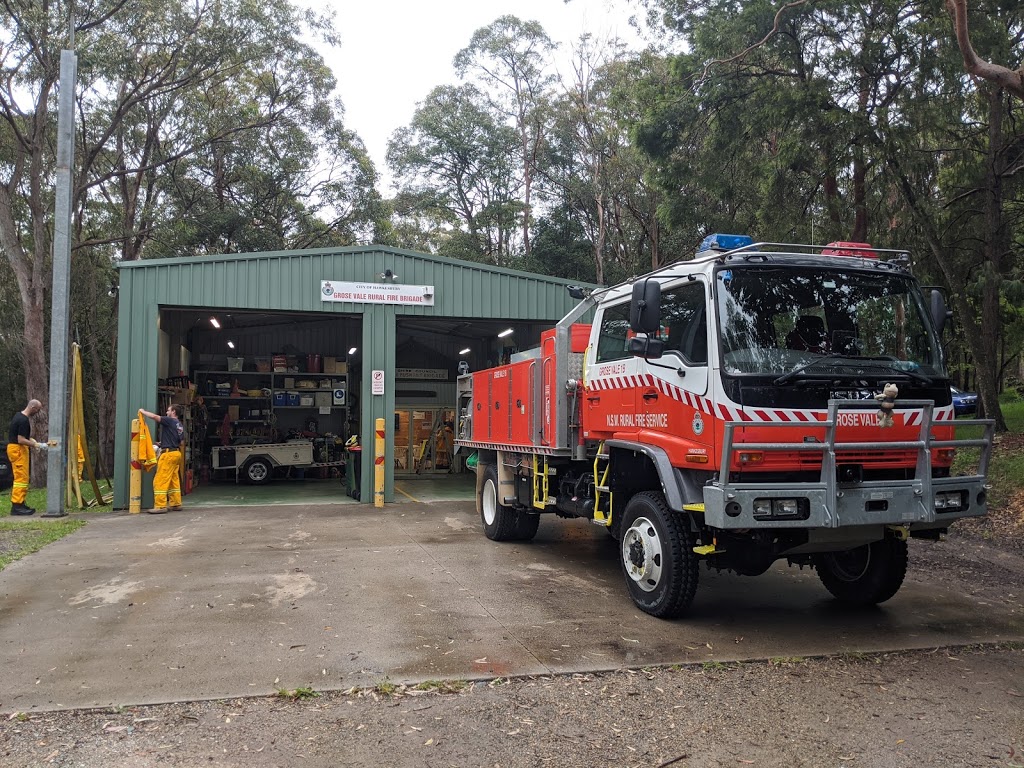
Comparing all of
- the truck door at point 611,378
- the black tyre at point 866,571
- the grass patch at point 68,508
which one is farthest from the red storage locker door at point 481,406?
the grass patch at point 68,508

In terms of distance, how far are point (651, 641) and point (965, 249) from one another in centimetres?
1350

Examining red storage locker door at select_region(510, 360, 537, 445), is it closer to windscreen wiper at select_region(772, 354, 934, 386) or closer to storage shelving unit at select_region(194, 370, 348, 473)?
windscreen wiper at select_region(772, 354, 934, 386)

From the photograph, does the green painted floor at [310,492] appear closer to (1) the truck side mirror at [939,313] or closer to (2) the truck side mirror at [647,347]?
(2) the truck side mirror at [647,347]

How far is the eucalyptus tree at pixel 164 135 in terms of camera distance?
17.7 m

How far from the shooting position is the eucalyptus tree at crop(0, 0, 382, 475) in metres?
17.7

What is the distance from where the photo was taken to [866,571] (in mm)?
6355

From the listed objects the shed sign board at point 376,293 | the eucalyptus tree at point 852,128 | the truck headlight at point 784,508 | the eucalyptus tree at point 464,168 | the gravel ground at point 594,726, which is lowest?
the gravel ground at point 594,726

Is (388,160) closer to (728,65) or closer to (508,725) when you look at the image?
(728,65)

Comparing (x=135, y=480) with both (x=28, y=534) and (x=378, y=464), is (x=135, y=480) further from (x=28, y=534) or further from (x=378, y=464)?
(x=378, y=464)

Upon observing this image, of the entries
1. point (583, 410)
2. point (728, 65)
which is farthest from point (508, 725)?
point (728, 65)

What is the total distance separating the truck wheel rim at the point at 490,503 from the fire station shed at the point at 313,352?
161 inches

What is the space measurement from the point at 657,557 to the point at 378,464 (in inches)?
334

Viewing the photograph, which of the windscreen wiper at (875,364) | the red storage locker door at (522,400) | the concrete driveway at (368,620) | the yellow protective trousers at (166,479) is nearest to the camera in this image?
the concrete driveway at (368,620)

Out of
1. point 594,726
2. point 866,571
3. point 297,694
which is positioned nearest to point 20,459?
point 297,694
